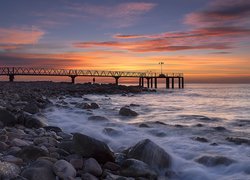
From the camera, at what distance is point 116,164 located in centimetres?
626

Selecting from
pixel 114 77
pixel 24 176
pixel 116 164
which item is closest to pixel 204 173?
pixel 116 164

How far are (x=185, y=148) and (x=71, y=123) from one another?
5.25 metres

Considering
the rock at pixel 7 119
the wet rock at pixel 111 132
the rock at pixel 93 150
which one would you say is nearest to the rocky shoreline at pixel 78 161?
the rock at pixel 93 150

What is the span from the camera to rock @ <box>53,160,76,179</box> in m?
5.03

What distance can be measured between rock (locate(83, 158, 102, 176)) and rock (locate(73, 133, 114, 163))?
43cm

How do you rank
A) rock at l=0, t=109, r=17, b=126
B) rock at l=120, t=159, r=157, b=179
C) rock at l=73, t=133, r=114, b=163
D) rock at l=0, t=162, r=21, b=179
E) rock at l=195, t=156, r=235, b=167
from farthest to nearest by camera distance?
rock at l=0, t=109, r=17, b=126
rock at l=195, t=156, r=235, b=167
rock at l=73, t=133, r=114, b=163
rock at l=120, t=159, r=157, b=179
rock at l=0, t=162, r=21, b=179

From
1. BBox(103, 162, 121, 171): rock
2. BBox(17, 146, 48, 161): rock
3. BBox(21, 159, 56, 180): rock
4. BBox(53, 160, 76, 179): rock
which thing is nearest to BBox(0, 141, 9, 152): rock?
BBox(17, 146, 48, 161): rock

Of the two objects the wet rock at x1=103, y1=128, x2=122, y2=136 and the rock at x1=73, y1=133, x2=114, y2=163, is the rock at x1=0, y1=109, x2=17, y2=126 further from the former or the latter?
the rock at x1=73, y1=133, x2=114, y2=163

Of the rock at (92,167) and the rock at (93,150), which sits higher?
the rock at (93,150)

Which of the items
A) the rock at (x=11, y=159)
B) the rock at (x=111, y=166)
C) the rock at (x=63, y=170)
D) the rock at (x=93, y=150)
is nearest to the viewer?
the rock at (x=63, y=170)

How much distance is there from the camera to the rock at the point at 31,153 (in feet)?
19.3

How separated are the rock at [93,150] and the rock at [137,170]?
480mm

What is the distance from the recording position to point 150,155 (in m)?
6.45

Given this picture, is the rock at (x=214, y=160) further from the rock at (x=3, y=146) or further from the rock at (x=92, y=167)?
the rock at (x=3, y=146)
